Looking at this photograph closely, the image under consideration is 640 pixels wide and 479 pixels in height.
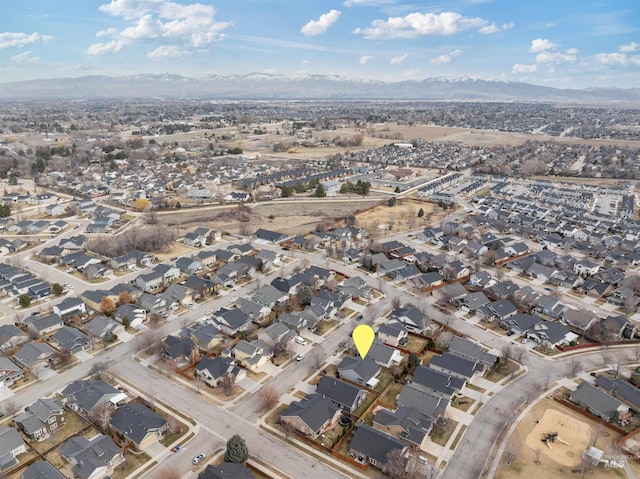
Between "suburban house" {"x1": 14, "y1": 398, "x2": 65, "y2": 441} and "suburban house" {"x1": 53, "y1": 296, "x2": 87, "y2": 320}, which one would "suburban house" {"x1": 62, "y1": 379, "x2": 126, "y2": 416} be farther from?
"suburban house" {"x1": 53, "y1": 296, "x2": 87, "y2": 320}

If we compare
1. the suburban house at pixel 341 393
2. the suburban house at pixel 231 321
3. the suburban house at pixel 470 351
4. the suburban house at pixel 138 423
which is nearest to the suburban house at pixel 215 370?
the suburban house at pixel 138 423

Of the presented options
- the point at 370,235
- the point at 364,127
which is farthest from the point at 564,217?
the point at 364,127

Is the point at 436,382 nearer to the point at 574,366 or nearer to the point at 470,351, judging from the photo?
the point at 470,351

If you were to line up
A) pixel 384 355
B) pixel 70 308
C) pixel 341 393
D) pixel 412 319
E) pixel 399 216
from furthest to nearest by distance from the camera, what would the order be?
pixel 399 216, pixel 70 308, pixel 412 319, pixel 384 355, pixel 341 393

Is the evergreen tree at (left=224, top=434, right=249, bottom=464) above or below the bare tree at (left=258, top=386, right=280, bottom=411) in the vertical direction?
above

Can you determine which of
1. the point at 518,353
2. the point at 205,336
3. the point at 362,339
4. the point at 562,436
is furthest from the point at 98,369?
the point at 518,353

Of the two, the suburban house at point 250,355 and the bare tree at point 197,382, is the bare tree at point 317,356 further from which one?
the bare tree at point 197,382

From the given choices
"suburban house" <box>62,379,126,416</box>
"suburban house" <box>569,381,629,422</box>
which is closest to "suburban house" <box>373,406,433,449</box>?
"suburban house" <box>569,381,629,422</box>
